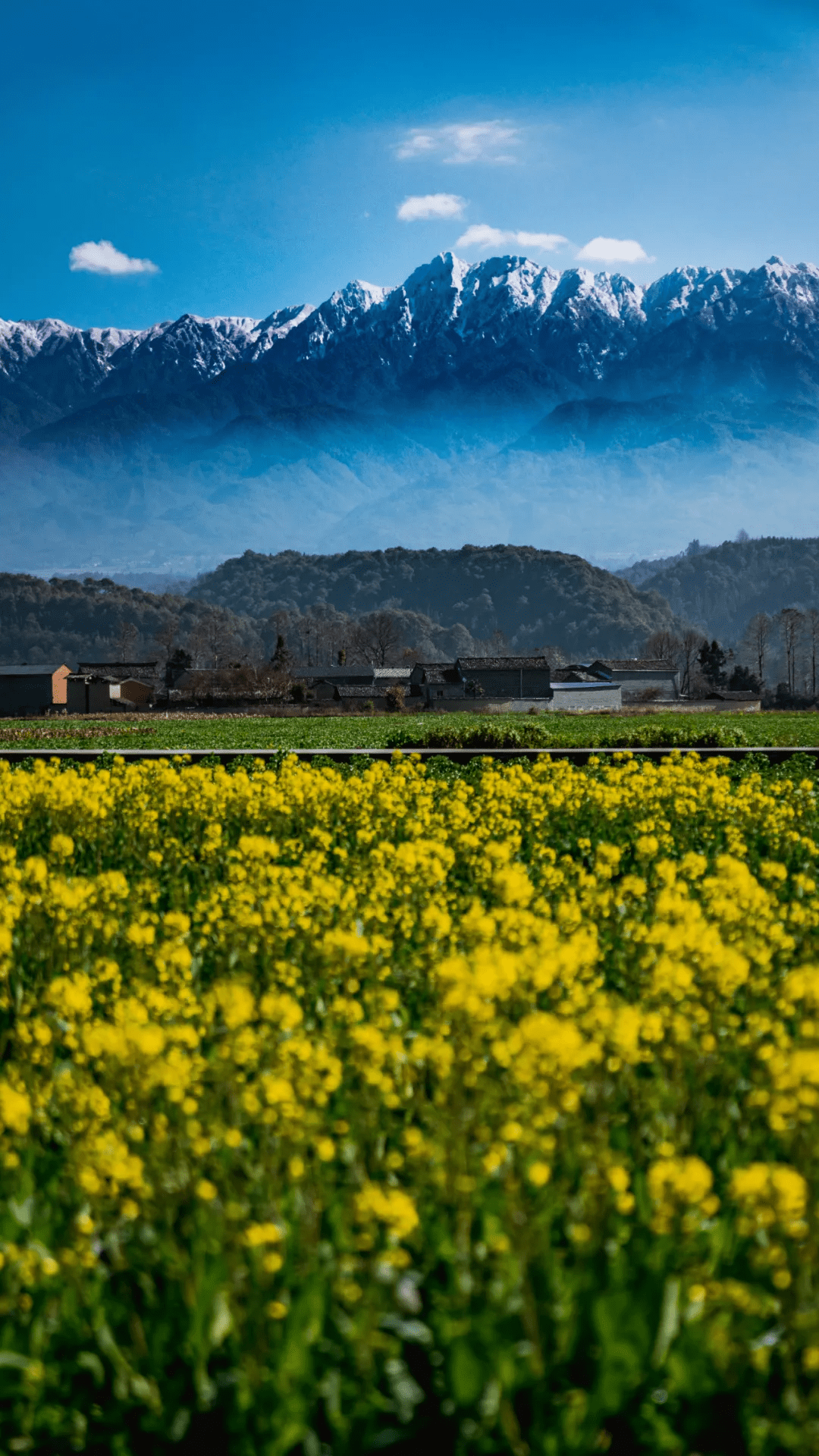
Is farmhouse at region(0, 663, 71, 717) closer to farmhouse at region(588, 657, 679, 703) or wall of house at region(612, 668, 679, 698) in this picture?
farmhouse at region(588, 657, 679, 703)

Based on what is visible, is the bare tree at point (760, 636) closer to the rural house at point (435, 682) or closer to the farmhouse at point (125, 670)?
the rural house at point (435, 682)

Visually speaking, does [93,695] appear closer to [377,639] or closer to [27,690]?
[27,690]

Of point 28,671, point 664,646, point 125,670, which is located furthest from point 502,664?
point 664,646

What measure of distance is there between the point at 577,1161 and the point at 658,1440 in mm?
838

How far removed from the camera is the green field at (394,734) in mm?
23797

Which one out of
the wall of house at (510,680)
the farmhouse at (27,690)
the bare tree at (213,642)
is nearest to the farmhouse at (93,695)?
the farmhouse at (27,690)

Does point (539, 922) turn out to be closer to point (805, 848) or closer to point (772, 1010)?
point (772, 1010)

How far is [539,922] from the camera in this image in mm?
4922

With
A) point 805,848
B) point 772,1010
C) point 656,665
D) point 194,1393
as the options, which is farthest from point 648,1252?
point 656,665

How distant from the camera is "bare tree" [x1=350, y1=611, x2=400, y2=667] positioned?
15888 cm

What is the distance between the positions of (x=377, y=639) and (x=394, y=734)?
14099 centimetres

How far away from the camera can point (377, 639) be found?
167 m

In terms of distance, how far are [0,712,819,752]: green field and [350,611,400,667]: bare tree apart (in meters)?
89.5

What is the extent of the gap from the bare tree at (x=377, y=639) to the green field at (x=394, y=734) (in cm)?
8950
